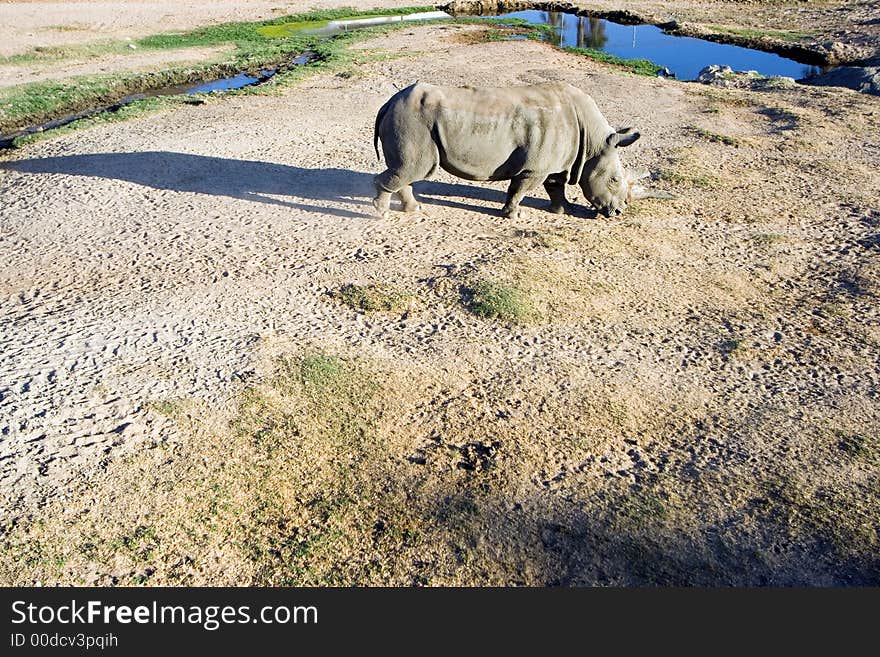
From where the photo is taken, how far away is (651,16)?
3344cm

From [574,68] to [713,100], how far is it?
6.03 metres

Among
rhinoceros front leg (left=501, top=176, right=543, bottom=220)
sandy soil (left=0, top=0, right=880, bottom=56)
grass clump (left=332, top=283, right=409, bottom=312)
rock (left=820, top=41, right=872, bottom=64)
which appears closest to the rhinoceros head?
rhinoceros front leg (left=501, top=176, right=543, bottom=220)

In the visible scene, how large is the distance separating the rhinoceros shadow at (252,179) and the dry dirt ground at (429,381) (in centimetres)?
7

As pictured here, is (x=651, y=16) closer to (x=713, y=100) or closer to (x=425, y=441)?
(x=713, y=100)

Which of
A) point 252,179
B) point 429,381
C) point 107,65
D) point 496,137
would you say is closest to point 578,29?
point 107,65

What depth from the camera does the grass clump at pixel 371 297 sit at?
9257mm

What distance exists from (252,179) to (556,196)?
5520mm

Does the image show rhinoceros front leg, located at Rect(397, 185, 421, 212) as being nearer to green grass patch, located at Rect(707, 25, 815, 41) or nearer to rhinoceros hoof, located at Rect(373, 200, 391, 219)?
rhinoceros hoof, located at Rect(373, 200, 391, 219)

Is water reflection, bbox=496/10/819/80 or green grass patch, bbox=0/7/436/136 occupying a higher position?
green grass patch, bbox=0/7/436/136

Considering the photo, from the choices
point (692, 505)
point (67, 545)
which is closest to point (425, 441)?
point (692, 505)

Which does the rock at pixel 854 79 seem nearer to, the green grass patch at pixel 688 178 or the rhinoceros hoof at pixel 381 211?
the green grass patch at pixel 688 178

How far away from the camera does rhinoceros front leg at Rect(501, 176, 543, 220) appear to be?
11250 mm

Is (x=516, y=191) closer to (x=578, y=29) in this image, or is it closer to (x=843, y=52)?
(x=843, y=52)

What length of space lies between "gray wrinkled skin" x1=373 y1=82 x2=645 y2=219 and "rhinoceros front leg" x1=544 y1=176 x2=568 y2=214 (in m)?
0.32
